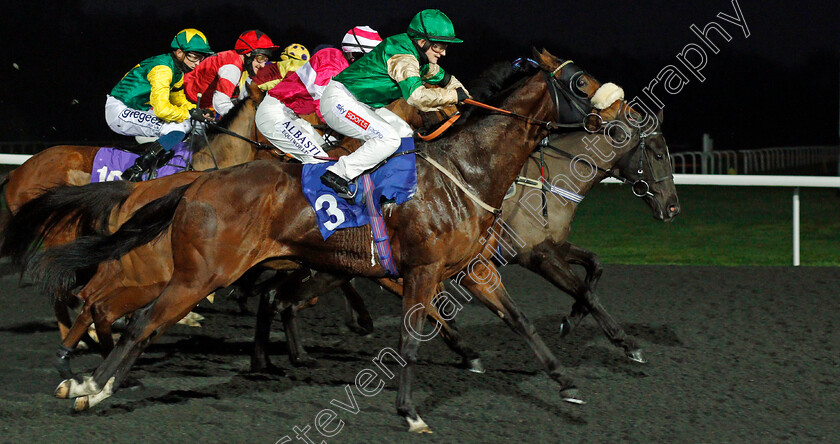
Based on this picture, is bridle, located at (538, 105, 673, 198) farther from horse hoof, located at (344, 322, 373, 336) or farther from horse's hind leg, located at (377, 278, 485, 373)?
horse hoof, located at (344, 322, 373, 336)

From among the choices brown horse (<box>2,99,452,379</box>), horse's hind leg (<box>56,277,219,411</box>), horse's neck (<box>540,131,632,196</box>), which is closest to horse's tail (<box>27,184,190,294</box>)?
brown horse (<box>2,99,452,379</box>)

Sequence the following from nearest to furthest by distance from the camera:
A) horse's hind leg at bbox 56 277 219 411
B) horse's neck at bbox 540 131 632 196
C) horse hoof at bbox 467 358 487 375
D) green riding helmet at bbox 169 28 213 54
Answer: horse's hind leg at bbox 56 277 219 411
horse hoof at bbox 467 358 487 375
horse's neck at bbox 540 131 632 196
green riding helmet at bbox 169 28 213 54

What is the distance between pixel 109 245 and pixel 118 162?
1.56m

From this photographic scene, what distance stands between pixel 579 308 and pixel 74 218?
297 cm

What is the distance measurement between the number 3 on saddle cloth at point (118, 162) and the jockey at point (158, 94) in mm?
223

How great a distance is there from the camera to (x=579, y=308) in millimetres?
5492

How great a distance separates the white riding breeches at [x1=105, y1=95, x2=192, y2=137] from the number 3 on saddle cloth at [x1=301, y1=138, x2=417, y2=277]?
240 centimetres

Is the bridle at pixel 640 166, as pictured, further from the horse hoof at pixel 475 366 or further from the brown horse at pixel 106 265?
the brown horse at pixel 106 265

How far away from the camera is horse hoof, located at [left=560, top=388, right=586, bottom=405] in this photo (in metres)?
4.14

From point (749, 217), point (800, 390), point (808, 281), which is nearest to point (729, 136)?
point (749, 217)

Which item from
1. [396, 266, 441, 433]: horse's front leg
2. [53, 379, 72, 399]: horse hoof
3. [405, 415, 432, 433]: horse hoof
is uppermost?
[396, 266, 441, 433]: horse's front leg

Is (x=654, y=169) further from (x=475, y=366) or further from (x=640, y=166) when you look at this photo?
(x=475, y=366)

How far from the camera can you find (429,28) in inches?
164

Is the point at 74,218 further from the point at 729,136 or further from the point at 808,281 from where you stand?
the point at 729,136
